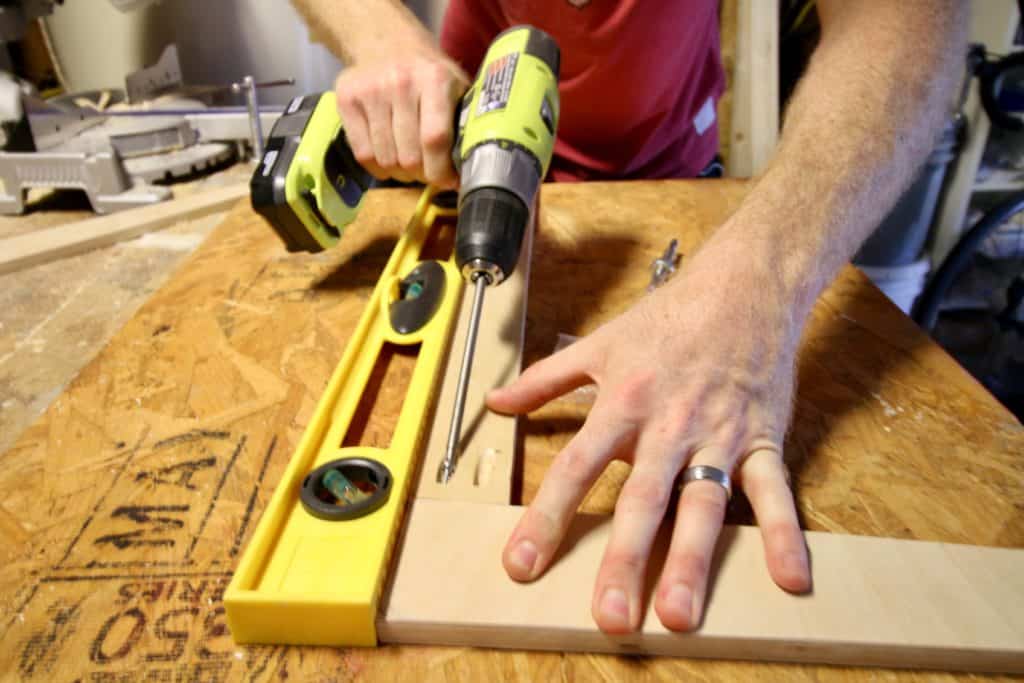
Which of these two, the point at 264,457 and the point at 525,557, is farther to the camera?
the point at 264,457

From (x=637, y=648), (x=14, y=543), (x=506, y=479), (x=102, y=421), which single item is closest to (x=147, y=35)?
(x=102, y=421)

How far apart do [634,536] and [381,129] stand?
0.62 metres

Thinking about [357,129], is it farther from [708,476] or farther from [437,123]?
[708,476]

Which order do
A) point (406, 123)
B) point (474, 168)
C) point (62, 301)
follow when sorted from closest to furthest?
point (474, 168) < point (406, 123) < point (62, 301)

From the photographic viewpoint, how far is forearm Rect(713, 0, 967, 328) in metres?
0.65

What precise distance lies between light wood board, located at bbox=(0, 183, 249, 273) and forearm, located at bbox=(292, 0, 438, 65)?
1.60 ft

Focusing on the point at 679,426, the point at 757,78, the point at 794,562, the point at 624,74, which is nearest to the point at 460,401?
the point at 679,426

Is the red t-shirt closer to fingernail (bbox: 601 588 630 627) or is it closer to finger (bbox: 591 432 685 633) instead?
finger (bbox: 591 432 685 633)

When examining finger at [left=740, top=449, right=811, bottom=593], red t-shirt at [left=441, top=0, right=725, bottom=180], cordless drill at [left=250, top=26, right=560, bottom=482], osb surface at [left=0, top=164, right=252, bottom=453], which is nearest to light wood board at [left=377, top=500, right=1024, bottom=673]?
finger at [left=740, top=449, right=811, bottom=593]

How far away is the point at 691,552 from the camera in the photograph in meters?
0.46

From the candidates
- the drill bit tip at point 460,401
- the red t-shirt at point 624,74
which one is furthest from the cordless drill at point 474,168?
the red t-shirt at point 624,74

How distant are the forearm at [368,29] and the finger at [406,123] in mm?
78

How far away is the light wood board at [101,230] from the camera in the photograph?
111cm

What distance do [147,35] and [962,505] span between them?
93.6 inches
